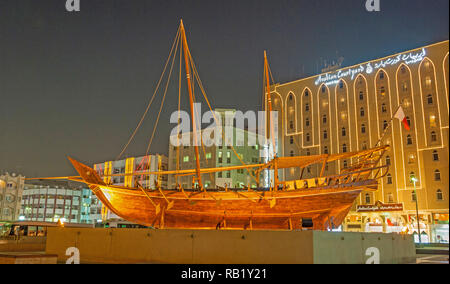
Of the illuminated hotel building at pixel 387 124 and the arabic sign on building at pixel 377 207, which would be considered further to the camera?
the illuminated hotel building at pixel 387 124

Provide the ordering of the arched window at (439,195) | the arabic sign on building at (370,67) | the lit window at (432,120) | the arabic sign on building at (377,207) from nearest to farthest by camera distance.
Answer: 1. the arabic sign on building at (377,207)
2. the arched window at (439,195)
3. the lit window at (432,120)
4. the arabic sign on building at (370,67)

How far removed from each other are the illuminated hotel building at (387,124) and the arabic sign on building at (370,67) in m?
0.12

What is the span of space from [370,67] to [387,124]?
35.1 feet

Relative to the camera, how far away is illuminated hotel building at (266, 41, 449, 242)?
48.6 meters

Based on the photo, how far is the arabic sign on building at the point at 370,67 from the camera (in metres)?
52.4

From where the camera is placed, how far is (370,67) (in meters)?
56.3

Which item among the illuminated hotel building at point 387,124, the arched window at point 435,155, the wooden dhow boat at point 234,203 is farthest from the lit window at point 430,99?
the wooden dhow boat at point 234,203

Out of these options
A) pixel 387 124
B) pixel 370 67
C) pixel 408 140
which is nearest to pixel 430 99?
pixel 408 140

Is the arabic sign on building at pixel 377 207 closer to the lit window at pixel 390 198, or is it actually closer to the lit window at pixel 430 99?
the lit window at pixel 390 198

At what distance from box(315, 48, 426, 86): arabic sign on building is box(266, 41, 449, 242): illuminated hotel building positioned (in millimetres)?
121

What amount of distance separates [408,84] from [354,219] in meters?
20.4

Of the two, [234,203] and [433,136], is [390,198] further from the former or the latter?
[234,203]

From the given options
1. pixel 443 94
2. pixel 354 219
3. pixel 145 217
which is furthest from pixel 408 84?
pixel 145 217

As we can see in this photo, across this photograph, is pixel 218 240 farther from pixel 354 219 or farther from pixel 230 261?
pixel 354 219
